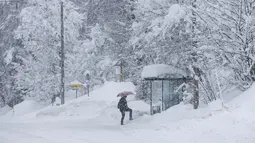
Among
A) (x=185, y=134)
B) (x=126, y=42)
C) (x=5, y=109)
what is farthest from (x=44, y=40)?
(x=185, y=134)

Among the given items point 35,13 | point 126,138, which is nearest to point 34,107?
point 35,13

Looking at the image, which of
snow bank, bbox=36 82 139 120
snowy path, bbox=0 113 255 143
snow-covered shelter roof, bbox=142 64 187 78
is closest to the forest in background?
snow-covered shelter roof, bbox=142 64 187 78

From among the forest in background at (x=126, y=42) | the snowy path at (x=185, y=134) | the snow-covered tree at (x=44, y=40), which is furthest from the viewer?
the snow-covered tree at (x=44, y=40)

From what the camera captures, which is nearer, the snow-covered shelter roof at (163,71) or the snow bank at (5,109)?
the snow-covered shelter roof at (163,71)

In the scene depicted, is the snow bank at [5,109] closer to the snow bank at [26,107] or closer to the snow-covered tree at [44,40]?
the snow bank at [26,107]

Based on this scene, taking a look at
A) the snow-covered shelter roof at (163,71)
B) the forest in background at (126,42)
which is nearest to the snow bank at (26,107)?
the forest in background at (126,42)

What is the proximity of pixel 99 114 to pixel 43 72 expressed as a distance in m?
13.9

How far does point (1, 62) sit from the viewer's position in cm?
4409

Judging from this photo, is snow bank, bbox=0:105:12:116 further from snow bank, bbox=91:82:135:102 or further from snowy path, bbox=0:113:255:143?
snowy path, bbox=0:113:255:143

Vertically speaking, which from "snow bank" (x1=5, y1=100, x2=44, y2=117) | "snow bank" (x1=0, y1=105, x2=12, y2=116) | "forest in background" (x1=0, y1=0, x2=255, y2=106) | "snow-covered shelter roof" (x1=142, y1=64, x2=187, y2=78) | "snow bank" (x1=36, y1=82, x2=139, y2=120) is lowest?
"snow bank" (x1=0, y1=105, x2=12, y2=116)

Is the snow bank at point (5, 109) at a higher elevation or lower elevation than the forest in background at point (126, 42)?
lower

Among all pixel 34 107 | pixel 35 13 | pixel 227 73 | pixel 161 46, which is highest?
pixel 35 13

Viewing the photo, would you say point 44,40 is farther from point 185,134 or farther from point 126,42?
point 185,134

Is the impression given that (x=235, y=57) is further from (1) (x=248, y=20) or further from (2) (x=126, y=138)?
(2) (x=126, y=138)
